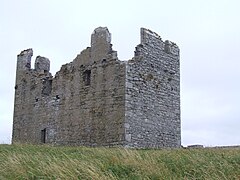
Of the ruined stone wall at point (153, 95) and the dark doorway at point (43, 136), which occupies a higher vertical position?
the ruined stone wall at point (153, 95)

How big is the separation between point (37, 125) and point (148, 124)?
6.67 meters

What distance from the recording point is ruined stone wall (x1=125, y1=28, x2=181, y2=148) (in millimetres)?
19344

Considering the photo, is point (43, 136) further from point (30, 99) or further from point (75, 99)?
point (75, 99)

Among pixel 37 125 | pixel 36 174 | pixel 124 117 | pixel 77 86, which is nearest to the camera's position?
pixel 36 174

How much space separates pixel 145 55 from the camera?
20.5 meters

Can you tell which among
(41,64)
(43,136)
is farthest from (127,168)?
(41,64)

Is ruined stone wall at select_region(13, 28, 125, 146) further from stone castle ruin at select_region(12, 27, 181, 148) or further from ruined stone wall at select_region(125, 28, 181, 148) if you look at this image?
ruined stone wall at select_region(125, 28, 181, 148)

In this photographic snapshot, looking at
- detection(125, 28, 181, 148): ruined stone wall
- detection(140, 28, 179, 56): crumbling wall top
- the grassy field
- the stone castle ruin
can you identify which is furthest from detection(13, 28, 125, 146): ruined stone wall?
the grassy field

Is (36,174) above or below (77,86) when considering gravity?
below

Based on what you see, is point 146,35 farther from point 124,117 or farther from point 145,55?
point 124,117

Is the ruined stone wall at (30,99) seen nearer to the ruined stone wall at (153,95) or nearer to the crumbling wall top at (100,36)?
the crumbling wall top at (100,36)

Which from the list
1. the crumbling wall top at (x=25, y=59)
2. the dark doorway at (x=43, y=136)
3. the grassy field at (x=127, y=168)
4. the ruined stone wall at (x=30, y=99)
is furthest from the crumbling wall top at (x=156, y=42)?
the grassy field at (x=127, y=168)

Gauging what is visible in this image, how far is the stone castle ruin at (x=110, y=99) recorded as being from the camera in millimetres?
19359

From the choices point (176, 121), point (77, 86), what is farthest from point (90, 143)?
point (176, 121)
